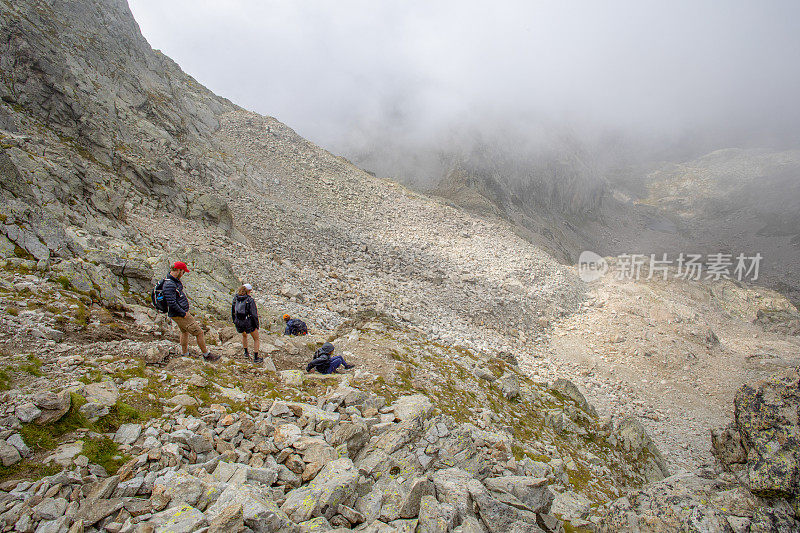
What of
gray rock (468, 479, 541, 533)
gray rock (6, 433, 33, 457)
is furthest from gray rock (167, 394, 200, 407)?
gray rock (468, 479, 541, 533)

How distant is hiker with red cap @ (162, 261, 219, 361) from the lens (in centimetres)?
871

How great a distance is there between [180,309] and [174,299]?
0.28m

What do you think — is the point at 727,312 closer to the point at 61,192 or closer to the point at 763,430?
the point at 763,430

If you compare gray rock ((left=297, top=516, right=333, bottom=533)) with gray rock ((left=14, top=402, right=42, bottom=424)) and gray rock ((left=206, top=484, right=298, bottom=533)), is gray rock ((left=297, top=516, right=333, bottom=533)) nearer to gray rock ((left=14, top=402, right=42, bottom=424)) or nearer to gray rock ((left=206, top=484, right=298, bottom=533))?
gray rock ((left=206, top=484, right=298, bottom=533))

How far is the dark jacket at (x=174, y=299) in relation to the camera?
869cm

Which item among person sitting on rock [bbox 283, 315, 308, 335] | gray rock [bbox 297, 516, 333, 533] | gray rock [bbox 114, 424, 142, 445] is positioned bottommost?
gray rock [bbox 297, 516, 333, 533]

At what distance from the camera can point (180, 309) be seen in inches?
344

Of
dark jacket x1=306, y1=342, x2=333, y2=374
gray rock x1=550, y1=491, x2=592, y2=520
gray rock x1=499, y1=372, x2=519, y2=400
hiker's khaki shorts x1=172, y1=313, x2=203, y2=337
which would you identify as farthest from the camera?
gray rock x1=499, y1=372, x2=519, y2=400

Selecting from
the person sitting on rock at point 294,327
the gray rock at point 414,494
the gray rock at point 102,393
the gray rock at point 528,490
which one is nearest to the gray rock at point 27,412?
the gray rock at point 102,393

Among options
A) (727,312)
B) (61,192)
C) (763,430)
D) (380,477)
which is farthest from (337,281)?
(727,312)

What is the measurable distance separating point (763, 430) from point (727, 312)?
45847mm

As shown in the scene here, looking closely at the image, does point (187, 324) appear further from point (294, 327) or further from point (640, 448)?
point (640, 448)

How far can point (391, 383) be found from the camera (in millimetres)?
10297

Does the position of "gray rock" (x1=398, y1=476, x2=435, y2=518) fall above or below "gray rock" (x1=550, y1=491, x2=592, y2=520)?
above
